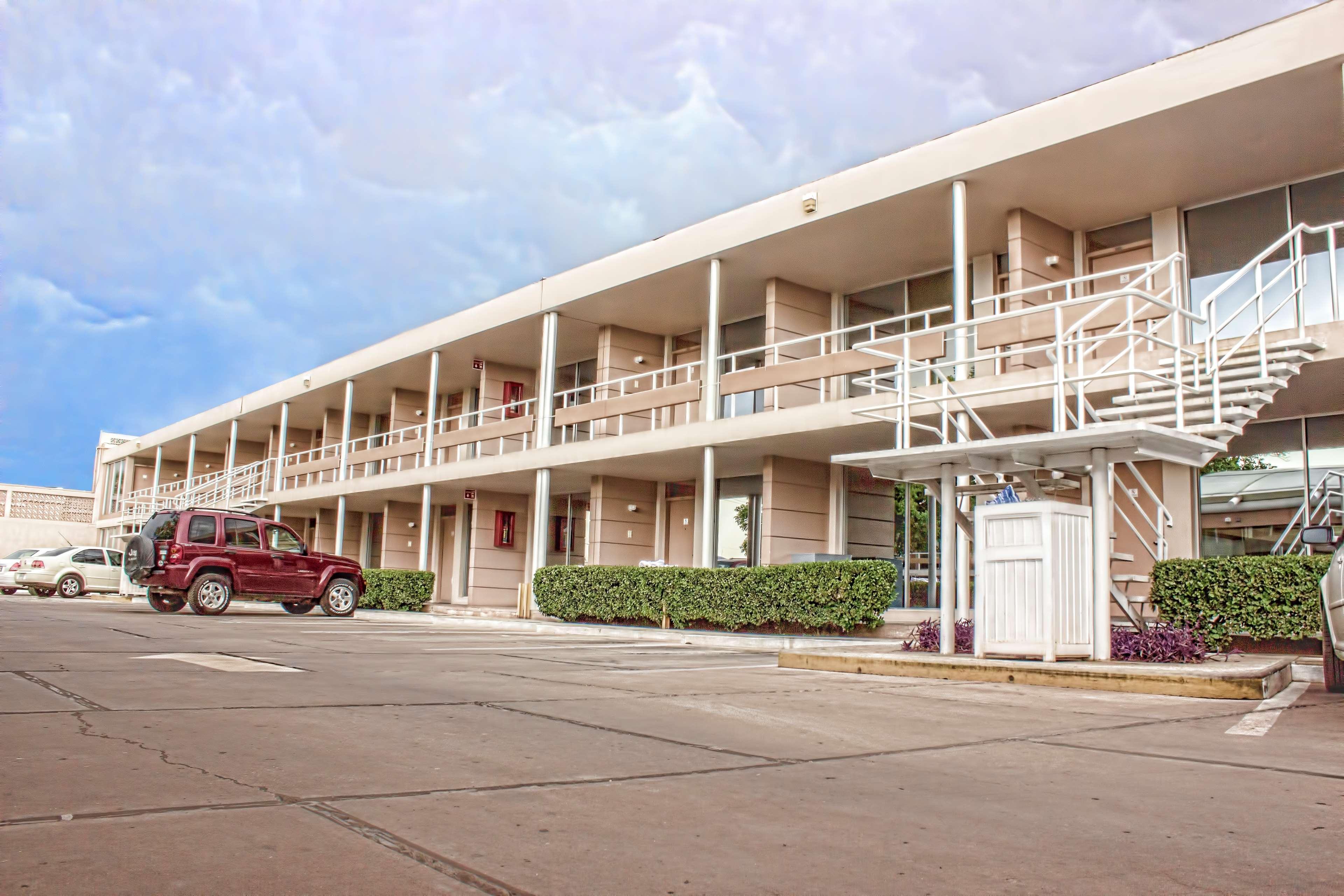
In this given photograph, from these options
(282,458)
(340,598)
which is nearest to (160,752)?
(340,598)

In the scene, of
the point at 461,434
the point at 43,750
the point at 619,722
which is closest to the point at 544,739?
the point at 619,722

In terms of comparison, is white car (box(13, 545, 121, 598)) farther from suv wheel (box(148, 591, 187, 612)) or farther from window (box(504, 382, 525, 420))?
window (box(504, 382, 525, 420))

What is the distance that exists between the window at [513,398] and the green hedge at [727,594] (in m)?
8.85

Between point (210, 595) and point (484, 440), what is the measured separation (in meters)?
9.28

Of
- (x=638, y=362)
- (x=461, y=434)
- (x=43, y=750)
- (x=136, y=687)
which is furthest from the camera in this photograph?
(x=461, y=434)

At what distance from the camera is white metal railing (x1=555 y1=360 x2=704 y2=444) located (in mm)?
23188

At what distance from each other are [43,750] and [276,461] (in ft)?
109

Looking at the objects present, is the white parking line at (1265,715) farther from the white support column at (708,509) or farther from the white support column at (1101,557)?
the white support column at (708,509)

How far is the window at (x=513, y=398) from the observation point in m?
30.0

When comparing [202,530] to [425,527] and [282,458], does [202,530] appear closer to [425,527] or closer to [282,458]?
[425,527]

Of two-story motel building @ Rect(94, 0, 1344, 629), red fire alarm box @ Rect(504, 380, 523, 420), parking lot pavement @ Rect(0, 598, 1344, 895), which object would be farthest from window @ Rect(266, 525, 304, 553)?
parking lot pavement @ Rect(0, 598, 1344, 895)

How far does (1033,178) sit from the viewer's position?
15312 millimetres

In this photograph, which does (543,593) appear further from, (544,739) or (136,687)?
(544,739)

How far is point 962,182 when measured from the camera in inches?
611
